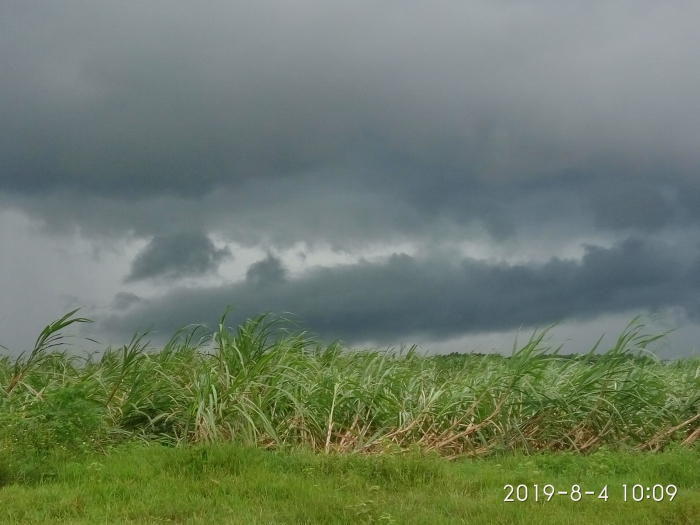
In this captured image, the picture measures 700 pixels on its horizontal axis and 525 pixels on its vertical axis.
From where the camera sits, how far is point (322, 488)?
4.97 metres

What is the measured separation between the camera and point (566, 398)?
24.0ft

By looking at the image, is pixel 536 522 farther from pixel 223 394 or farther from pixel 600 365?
pixel 600 365

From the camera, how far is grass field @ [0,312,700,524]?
4738mm

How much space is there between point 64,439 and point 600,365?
16.4 ft

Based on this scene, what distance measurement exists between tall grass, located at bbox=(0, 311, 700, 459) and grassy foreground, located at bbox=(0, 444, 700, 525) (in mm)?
577

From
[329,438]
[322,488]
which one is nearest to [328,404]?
[329,438]
